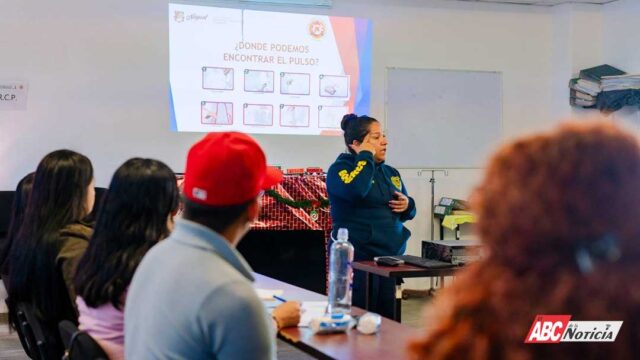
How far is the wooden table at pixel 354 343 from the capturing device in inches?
77.4

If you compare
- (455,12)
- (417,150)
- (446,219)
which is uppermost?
(455,12)

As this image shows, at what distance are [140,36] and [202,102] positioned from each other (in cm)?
69

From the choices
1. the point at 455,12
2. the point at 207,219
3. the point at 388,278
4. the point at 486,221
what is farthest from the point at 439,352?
the point at 455,12

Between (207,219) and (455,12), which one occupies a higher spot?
(455,12)

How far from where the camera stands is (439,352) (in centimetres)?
79

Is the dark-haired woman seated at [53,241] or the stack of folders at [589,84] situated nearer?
the dark-haired woman seated at [53,241]

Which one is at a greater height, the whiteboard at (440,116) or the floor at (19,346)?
the whiteboard at (440,116)

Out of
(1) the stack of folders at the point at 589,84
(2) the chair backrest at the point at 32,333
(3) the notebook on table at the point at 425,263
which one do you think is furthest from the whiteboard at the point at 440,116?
(2) the chair backrest at the point at 32,333

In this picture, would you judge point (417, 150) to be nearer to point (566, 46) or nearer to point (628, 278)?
point (566, 46)

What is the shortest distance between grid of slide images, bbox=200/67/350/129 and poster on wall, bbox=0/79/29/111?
4.32ft

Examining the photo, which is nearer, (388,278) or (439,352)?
(439,352)

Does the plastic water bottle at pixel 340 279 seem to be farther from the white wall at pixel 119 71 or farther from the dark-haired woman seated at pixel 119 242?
the white wall at pixel 119 71

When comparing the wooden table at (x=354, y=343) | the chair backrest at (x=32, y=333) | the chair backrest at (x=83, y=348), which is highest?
the chair backrest at (x=83, y=348)

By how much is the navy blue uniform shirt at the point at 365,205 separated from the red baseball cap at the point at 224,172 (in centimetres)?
198
